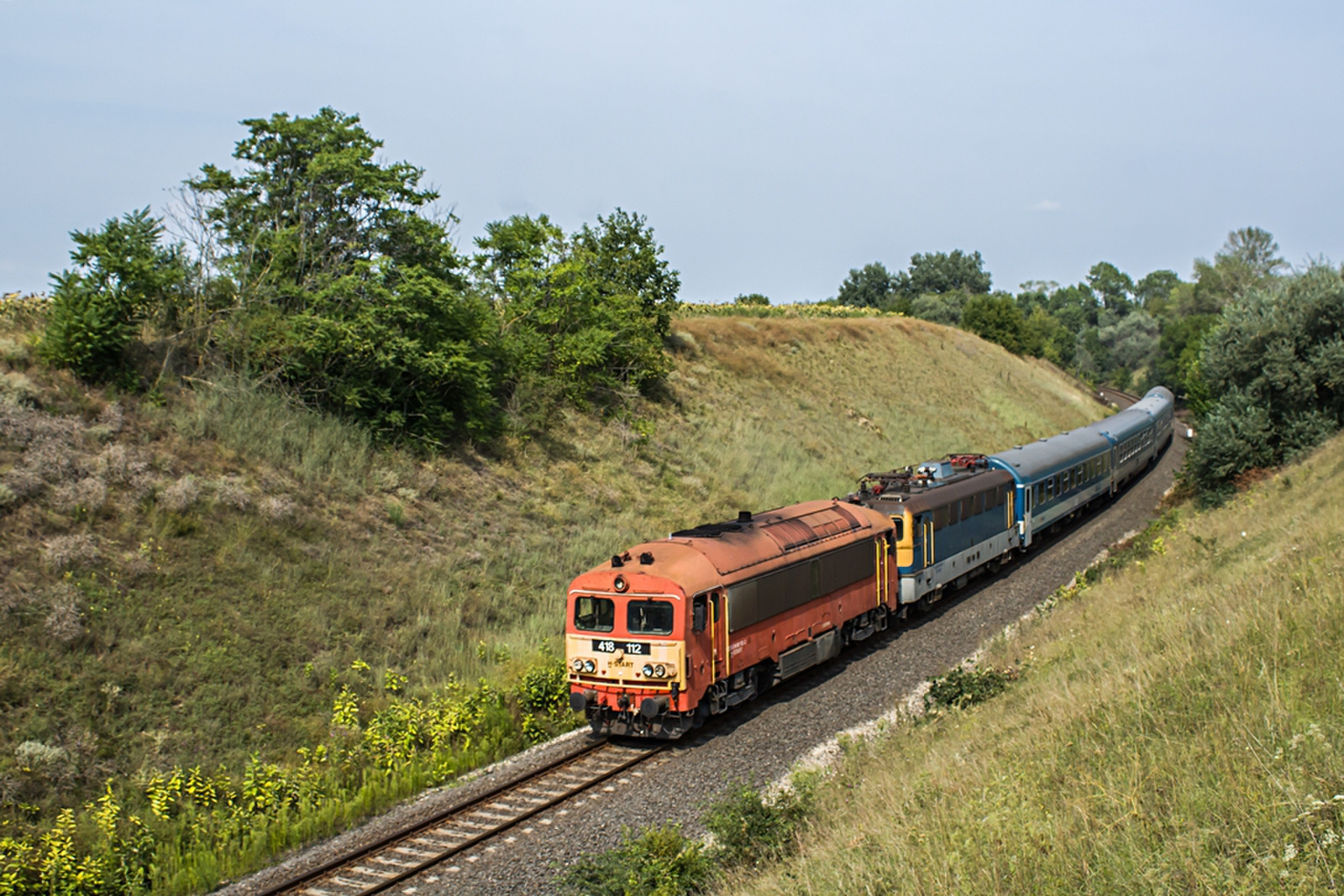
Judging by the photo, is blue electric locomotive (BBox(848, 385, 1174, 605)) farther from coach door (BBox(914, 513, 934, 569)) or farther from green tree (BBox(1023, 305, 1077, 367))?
green tree (BBox(1023, 305, 1077, 367))

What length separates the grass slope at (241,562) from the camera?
43.3 ft

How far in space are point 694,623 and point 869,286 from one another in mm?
106683

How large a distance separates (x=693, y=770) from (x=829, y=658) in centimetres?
579

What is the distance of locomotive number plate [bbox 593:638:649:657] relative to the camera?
46.5 ft

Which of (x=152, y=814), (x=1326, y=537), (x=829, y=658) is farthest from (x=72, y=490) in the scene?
(x=1326, y=537)

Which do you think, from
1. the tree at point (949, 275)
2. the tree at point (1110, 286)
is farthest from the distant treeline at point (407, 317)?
the tree at point (1110, 286)

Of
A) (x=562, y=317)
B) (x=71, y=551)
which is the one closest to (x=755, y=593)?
(x=71, y=551)

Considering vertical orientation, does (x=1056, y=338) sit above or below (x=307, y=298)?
above

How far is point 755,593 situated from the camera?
51.1ft

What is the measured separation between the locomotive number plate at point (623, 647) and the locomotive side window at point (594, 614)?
200mm

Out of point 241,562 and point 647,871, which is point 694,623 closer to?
point 647,871

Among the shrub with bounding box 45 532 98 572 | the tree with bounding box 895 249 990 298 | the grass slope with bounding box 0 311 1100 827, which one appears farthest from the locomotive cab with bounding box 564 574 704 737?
the tree with bounding box 895 249 990 298

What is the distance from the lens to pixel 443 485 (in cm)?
Answer: 2308

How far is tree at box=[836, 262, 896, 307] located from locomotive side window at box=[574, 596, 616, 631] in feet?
342
